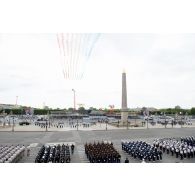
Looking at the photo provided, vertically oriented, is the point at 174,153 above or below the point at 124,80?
below

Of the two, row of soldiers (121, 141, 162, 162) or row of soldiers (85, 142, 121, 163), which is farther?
row of soldiers (121, 141, 162, 162)

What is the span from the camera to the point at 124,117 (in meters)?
59.6

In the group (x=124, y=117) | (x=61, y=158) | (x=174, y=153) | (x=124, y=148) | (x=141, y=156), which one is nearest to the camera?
(x=61, y=158)

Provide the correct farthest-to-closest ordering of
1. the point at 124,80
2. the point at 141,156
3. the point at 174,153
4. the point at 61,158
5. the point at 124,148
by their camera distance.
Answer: the point at 124,80 → the point at 124,148 → the point at 174,153 → the point at 141,156 → the point at 61,158

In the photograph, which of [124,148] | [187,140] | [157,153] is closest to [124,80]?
[187,140]

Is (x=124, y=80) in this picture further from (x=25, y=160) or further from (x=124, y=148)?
(x=25, y=160)

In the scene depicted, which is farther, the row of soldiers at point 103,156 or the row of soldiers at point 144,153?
the row of soldiers at point 144,153

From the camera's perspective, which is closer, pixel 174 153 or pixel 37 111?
pixel 174 153

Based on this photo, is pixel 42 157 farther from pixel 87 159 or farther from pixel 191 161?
pixel 191 161

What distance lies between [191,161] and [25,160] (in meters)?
14.9

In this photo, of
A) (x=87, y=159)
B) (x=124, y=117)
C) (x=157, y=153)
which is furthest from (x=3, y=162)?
(x=124, y=117)

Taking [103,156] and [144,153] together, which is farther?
[144,153]

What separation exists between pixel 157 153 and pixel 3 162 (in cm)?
1334

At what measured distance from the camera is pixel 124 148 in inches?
1070
